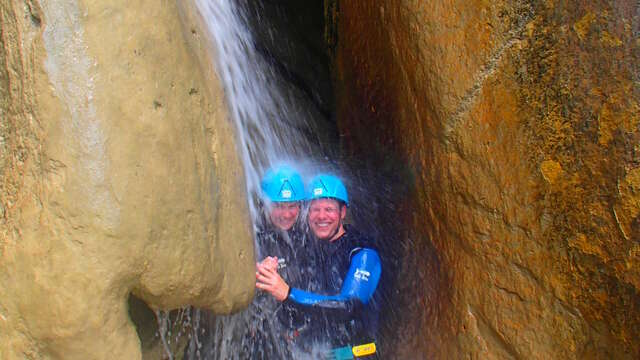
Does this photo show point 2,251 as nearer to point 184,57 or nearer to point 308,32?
point 184,57

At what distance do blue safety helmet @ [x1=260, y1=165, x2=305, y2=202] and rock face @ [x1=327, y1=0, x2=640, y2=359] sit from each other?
66cm

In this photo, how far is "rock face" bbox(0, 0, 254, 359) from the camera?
4.65ft

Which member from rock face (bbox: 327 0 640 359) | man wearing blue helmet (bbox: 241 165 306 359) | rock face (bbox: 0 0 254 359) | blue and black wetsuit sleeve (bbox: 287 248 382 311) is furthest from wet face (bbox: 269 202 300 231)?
rock face (bbox: 0 0 254 359)

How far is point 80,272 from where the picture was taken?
1429 millimetres

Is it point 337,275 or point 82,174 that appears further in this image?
point 337,275

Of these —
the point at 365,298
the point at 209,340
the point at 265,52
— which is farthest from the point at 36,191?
the point at 265,52

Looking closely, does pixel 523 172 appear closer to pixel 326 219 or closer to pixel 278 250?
pixel 326 219

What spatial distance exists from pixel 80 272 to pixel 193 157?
43 centimetres

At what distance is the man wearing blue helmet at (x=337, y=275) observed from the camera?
2.89 metres

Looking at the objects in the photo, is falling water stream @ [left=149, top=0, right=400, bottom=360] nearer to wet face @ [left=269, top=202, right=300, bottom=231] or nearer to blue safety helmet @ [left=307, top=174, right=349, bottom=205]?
wet face @ [left=269, top=202, right=300, bottom=231]

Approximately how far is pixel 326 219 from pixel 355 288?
0.40 metres

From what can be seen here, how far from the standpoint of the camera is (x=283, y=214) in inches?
122

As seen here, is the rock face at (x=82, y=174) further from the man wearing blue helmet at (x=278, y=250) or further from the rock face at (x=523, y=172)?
the man wearing blue helmet at (x=278, y=250)

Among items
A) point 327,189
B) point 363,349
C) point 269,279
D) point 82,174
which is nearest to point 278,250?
point 327,189
